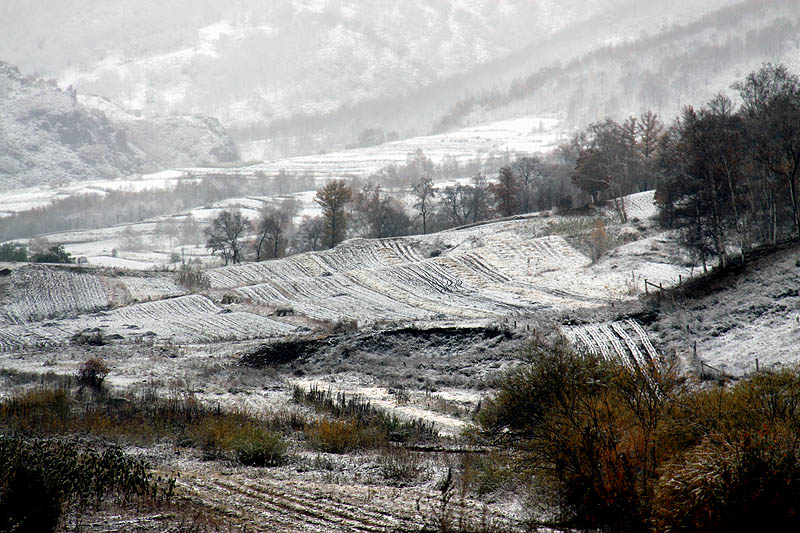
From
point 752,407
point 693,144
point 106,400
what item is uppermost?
point 693,144

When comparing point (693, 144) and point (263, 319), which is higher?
point (693, 144)

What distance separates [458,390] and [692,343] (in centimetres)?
1004

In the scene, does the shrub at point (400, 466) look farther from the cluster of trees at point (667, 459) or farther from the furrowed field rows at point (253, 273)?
the furrowed field rows at point (253, 273)

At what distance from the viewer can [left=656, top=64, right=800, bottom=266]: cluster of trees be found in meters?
32.3

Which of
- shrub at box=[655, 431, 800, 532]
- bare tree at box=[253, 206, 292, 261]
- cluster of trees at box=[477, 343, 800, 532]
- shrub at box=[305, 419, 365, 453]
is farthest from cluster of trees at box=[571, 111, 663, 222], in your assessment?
shrub at box=[655, 431, 800, 532]

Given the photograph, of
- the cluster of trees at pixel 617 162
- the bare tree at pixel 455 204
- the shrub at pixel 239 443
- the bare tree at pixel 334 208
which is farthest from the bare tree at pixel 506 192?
the shrub at pixel 239 443

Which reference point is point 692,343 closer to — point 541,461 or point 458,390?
point 458,390

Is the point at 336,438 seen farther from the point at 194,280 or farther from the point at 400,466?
the point at 194,280

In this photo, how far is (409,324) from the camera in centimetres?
3338

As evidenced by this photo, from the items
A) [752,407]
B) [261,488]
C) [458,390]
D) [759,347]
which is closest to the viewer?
[752,407]

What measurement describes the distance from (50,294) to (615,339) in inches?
1900

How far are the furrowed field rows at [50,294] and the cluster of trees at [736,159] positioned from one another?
4616 cm

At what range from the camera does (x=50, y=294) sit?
2045 inches

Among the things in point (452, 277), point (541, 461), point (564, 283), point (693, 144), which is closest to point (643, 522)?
point (541, 461)
